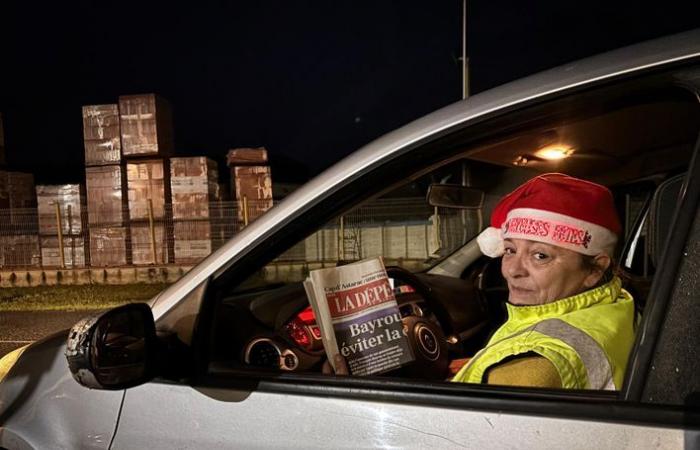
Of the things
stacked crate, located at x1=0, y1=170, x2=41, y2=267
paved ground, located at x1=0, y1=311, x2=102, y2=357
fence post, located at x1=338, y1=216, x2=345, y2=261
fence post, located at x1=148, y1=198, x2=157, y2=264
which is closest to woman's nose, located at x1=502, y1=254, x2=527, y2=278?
paved ground, located at x1=0, y1=311, x2=102, y2=357

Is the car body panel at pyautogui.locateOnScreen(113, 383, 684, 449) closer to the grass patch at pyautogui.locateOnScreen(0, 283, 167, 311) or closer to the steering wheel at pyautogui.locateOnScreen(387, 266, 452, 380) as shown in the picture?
the steering wheel at pyautogui.locateOnScreen(387, 266, 452, 380)

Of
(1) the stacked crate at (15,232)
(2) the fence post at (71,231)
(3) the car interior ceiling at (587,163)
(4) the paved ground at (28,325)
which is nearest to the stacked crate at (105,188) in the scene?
(2) the fence post at (71,231)

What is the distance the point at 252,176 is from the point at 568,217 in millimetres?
10691

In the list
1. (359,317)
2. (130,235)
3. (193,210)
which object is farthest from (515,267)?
(130,235)

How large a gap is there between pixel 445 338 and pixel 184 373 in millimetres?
1285

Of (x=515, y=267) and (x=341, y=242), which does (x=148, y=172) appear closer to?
(x=341, y=242)

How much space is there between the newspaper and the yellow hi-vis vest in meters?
0.22

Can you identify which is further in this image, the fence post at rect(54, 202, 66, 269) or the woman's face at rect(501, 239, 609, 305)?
the fence post at rect(54, 202, 66, 269)

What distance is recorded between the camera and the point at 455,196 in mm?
3199

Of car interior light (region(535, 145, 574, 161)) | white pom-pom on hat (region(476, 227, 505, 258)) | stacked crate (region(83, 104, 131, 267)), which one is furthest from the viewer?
stacked crate (region(83, 104, 131, 267))

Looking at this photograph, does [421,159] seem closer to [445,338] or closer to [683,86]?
[683,86]

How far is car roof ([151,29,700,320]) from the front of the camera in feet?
3.53

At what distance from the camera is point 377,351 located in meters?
1.47

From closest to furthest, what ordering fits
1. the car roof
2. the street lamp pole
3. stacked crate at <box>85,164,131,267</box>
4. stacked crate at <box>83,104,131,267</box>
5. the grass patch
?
the car roof < the grass patch < stacked crate at <box>83,104,131,267</box> < stacked crate at <box>85,164,131,267</box> < the street lamp pole
